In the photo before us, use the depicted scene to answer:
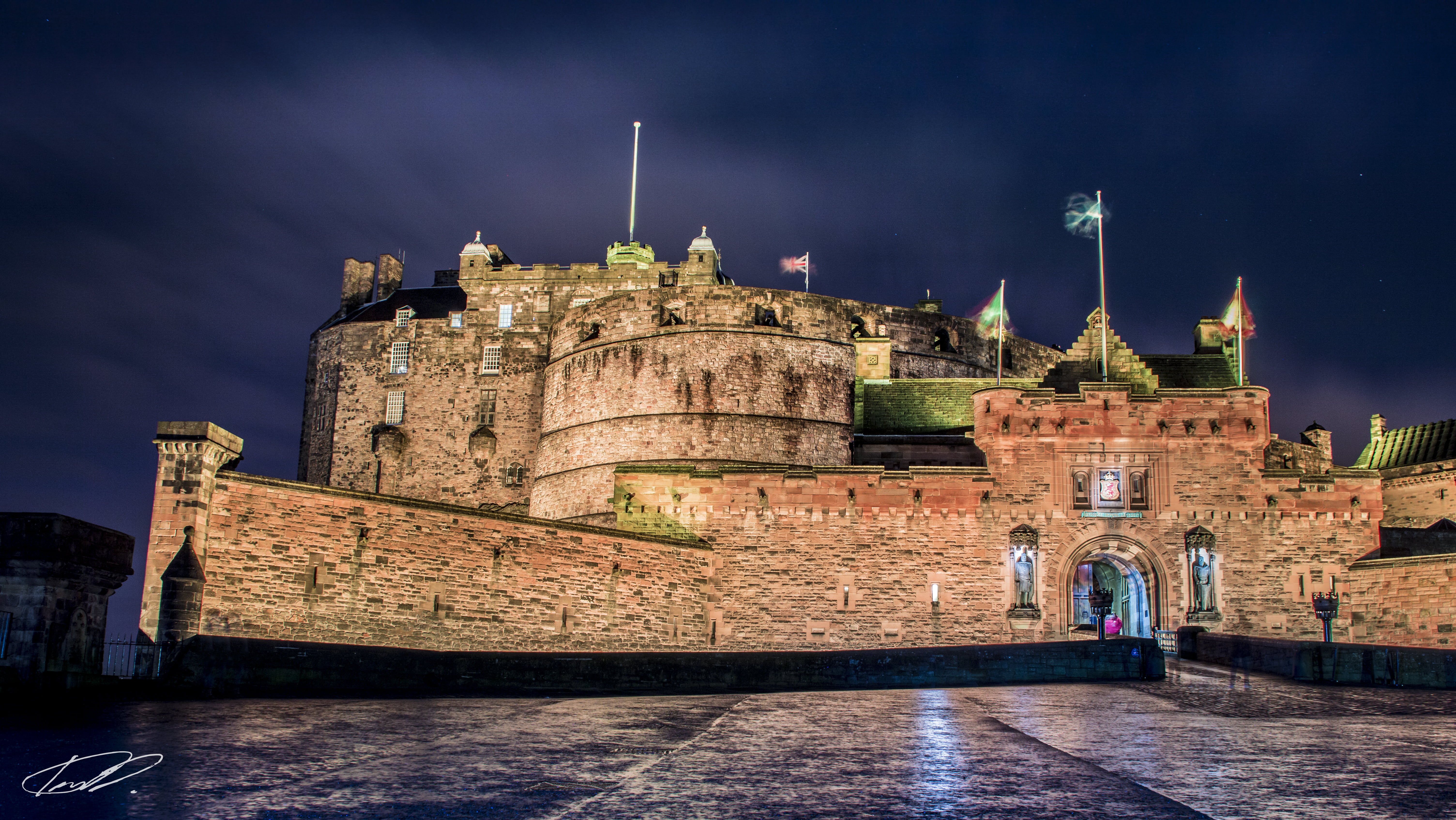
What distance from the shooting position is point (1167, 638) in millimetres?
24812

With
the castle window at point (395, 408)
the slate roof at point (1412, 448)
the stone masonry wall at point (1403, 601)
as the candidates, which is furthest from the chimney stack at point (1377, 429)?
the castle window at point (395, 408)

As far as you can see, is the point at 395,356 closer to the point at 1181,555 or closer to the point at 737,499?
the point at 737,499

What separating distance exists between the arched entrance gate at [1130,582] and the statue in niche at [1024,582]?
3.00ft

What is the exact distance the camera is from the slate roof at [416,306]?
4503 cm

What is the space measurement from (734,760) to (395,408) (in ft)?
121

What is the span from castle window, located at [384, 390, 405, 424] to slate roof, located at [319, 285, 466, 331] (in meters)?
3.32

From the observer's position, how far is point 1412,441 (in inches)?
1565

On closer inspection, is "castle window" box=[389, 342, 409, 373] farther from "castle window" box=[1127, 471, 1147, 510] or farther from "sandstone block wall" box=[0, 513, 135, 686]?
"sandstone block wall" box=[0, 513, 135, 686]

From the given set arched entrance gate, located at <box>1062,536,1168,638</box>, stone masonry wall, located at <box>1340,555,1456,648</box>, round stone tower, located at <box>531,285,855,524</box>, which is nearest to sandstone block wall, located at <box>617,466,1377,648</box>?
arched entrance gate, located at <box>1062,536,1168,638</box>

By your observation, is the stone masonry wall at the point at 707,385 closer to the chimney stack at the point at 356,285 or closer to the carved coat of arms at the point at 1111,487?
the carved coat of arms at the point at 1111,487

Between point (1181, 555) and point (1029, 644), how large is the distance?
37.9 ft

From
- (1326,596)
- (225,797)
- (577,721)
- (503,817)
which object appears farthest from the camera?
(1326,596)

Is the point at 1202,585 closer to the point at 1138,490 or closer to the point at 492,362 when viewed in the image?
the point at 1138,490

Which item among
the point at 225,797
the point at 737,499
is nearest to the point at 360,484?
the point at 737,499
